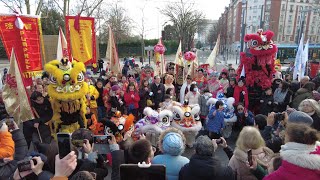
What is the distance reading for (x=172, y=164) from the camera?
2.67m

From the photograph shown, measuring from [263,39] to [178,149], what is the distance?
544 centimetres

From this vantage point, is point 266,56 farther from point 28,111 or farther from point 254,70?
point 28,111

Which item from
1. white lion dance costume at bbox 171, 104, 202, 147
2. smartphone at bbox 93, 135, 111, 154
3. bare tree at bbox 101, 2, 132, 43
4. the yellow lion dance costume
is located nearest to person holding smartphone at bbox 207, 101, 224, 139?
white lion dance costume at bbox 171, 104, 202, 147

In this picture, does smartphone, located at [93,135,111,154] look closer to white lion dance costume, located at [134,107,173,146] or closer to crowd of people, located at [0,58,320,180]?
crowd of people, located at [0,58,320,180]

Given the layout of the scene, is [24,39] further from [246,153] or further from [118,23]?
[118,23]

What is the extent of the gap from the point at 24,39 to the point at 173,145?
4.49 meters

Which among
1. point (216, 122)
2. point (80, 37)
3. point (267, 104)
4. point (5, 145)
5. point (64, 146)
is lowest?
point (216, 122)

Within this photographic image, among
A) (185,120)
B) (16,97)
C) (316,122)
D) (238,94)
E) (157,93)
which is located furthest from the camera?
(157,93)

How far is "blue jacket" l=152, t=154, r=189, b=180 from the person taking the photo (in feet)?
8.66

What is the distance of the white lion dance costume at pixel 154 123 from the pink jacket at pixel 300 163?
3194mm

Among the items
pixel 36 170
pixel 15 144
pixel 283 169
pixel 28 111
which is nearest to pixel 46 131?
pixel 28 111

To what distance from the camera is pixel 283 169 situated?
1.97 meters

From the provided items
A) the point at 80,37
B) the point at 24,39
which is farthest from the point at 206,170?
the point at 80,37

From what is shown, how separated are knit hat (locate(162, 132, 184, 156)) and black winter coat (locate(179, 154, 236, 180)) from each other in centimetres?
30
